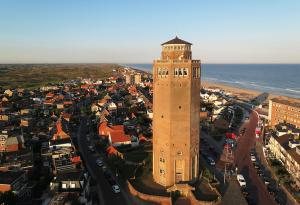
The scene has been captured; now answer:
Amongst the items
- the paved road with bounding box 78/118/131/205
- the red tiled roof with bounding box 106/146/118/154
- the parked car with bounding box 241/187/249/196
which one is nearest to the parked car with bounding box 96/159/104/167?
the paved road with bounding box 78/118/131/205

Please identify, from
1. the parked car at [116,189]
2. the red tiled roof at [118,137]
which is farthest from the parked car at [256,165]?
the red tiled roof at [118,137]

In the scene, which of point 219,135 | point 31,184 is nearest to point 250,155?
point 219,135

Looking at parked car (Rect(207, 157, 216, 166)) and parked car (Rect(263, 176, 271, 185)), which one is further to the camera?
parked car (Rect(207, 157, 216, 166))

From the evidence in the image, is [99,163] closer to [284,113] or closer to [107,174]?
[107,174]

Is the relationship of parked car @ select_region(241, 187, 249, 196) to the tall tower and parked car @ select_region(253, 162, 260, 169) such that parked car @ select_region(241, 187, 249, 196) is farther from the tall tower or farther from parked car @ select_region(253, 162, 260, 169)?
parked car @ select_region(253, 162, 260, 169)

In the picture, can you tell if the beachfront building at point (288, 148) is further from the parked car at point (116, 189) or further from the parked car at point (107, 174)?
the parked car at point (107, 174)

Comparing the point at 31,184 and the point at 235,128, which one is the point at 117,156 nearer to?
the point at 31,184
